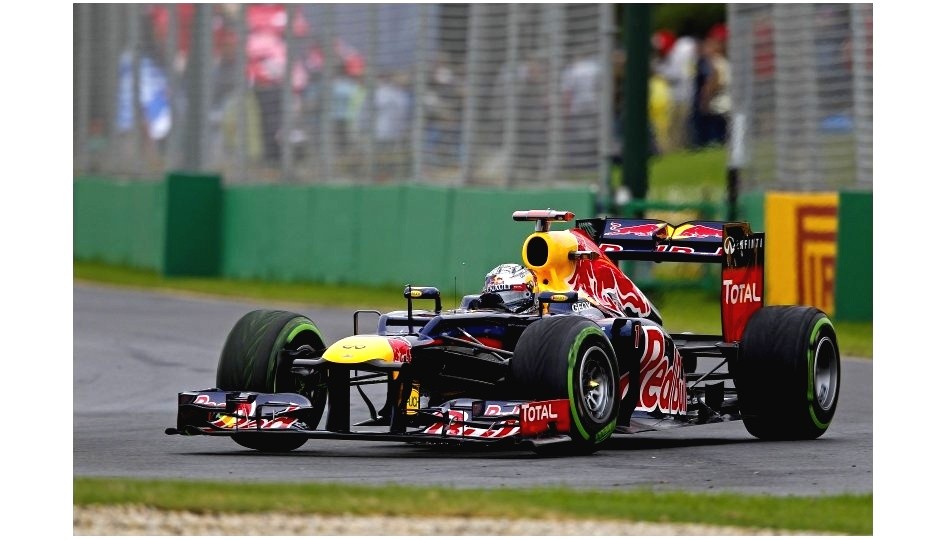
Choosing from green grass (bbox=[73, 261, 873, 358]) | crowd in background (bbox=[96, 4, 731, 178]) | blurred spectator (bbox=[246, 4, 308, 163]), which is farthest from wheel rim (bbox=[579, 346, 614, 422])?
blurred spectator (bbox=[246, 4, 308, 163])

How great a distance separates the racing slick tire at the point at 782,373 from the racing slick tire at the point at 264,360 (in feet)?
9.52

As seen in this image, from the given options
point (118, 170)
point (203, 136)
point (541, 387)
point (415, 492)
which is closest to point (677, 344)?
point (541, 387)

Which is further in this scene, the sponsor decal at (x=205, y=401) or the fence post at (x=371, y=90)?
the fence post at (x=371, y=90)

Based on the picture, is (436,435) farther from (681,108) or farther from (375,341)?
(681,108)

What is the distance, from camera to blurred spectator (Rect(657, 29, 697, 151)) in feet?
111

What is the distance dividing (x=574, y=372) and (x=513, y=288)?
1292 mm

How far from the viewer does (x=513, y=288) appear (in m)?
12.4

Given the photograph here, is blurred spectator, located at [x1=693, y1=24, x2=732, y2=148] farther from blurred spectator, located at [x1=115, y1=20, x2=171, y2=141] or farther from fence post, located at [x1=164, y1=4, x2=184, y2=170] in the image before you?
blurred spectator, located at [x1=115, y1=20, x2=171, y2=141]

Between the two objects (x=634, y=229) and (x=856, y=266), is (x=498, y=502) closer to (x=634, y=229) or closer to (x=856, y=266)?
(x=634, y=229)

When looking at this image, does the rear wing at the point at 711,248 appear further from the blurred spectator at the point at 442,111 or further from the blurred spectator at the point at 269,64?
the blurred spectator at the point at 269,64

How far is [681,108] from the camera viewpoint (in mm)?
34406

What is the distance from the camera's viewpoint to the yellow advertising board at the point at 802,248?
2181 centimetres

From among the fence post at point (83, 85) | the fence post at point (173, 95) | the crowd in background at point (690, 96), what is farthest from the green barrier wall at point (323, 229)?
the crowd in background at point (690, 96)

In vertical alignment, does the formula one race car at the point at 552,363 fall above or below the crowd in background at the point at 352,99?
below
